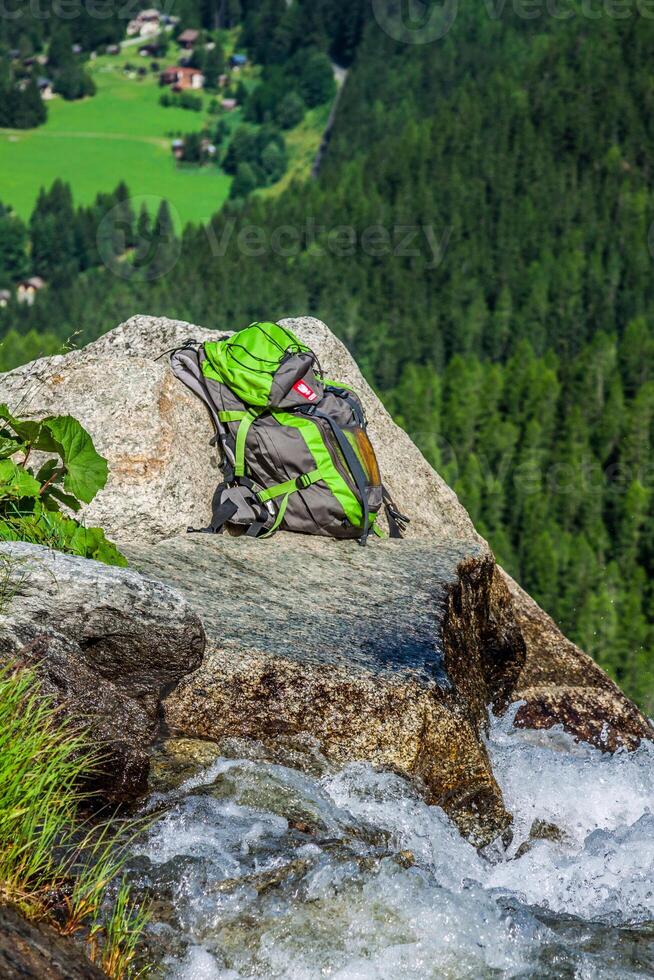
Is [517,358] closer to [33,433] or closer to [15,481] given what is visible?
[33,433]

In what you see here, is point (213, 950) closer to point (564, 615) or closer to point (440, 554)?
point (440, 554)

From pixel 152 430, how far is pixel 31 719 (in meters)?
4.35

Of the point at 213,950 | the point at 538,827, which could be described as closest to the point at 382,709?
the point at 538,827

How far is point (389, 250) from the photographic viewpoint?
19975 centimetres

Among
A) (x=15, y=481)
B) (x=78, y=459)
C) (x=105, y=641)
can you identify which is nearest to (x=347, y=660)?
(x=105, y=641)

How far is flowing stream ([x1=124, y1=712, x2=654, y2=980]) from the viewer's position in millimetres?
4758

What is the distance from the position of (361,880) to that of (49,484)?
3.02m

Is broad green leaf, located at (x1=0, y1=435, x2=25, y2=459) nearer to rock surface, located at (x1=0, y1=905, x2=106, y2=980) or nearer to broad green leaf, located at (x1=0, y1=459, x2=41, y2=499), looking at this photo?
broad green leaf, located at (x1=0, y1=459, x2=41, y2=499)

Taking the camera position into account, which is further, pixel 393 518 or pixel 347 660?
pixel 393 518

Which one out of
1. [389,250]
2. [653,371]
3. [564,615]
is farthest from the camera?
[389,250]

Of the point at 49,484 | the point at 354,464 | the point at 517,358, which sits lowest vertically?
the point at 517,358

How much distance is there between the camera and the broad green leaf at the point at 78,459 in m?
6.73

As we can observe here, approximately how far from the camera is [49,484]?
6.95 metres

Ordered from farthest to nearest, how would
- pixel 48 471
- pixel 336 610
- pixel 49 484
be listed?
pixel 336 610 < pixel 49 484 < pixel 48 471
